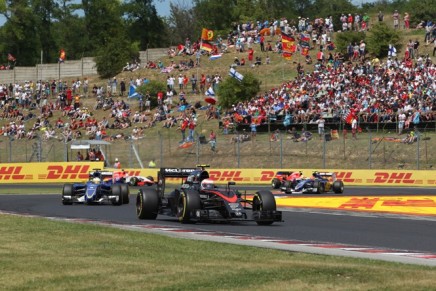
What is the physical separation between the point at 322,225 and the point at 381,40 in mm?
43839

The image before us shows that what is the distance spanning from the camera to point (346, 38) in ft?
213

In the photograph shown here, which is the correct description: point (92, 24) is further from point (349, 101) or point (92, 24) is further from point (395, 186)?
point (395, 186)

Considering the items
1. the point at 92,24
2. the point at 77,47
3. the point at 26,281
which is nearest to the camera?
the point at 26,281

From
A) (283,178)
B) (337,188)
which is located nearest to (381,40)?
(283,178)

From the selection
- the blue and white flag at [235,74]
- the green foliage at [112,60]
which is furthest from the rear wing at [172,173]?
the green foliage at [112,60]

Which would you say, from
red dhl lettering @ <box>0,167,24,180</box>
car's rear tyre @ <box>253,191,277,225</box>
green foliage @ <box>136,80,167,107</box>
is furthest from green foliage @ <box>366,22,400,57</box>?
car's rear tyre @ <box>253,191,277,225</box>

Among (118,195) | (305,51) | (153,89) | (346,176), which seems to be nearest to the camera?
(118,195)

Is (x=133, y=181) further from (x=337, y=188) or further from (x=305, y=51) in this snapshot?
(x=305, y=51)

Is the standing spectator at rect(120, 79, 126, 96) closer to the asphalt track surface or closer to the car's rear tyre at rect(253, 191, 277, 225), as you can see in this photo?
the asphalt track surface

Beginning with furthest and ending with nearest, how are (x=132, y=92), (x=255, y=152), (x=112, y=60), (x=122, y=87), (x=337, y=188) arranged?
(x=112, y=60) → (x=122, y=87) → (x=132, y=92) → (x=255, y=152) → (x=337, y=188)

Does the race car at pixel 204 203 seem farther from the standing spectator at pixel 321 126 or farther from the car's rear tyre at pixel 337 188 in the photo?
the standing spectator at pixel 321 126

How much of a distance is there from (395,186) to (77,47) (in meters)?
83.8

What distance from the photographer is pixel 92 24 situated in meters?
111

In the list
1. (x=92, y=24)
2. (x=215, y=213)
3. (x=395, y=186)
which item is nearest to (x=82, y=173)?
(x=395, y=186)
